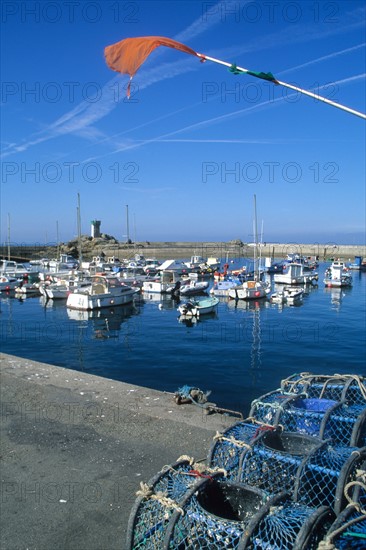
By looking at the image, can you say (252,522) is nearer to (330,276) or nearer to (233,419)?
(233,419)

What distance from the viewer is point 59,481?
526cm

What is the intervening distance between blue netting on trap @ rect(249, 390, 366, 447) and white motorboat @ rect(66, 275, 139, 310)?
29.5 m

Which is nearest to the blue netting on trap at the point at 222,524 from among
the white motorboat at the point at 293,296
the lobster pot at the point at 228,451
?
the lobster pot at the point at 228,451

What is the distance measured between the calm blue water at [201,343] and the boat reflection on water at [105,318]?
65 mm

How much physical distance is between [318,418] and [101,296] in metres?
Answer: 30.6

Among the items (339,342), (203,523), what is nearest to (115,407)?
(203,523)

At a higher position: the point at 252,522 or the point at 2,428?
the point at 252,522

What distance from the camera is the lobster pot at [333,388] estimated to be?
5953 millimetres

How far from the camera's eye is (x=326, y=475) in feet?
13.2

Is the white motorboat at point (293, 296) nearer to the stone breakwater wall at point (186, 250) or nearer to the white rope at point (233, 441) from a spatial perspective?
the white rope at point (233, 441)

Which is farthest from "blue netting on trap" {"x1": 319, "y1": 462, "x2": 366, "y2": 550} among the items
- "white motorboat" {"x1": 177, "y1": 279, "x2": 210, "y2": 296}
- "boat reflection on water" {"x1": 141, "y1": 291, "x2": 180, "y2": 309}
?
"white motorboat" {"x1": 177, "y1": 279, "x2": 210, "y2": 296}

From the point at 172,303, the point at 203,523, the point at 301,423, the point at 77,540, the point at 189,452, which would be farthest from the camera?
the point at 172,303

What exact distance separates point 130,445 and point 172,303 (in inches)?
1305

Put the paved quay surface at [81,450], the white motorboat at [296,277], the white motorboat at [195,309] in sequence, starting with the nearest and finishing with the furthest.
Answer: the paved quay surface at [81,450]
the white motorboat at [195,309]
the white motorboat at [296,277]
